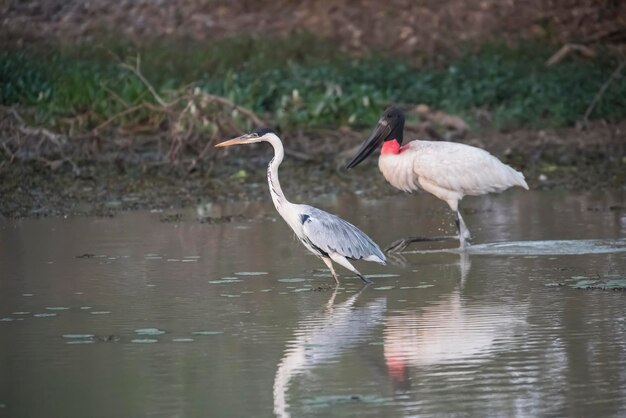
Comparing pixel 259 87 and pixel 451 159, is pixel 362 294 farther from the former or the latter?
pixel 259 87

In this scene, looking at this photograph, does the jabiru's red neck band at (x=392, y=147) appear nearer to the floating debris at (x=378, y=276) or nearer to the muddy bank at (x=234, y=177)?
the muddy bank at (x=234, y=177)

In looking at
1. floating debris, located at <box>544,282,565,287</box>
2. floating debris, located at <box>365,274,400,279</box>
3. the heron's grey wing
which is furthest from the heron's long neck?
floating debris, located at <box>544,282,565,287</box>

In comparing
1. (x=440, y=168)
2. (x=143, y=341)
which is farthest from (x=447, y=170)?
(x=143, y=341)

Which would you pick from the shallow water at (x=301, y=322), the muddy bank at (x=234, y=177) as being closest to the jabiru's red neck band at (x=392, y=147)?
the shallow water at (x=301, y=322)

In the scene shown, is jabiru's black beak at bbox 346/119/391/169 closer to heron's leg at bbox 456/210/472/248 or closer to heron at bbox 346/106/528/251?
heron at bbox 346/106/528/251

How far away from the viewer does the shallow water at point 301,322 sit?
6680mm

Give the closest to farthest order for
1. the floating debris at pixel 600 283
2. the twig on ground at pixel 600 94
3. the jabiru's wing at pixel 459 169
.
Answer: the floating debris at pixel 600 283
the jabiru's wing at pixel 459 169
the twig on ground at pixel 600 94

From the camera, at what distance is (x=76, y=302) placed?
9.28 metres

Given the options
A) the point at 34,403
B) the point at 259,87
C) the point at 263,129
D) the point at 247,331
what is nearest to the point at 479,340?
the point at 247,331

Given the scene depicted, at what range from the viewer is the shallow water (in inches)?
263

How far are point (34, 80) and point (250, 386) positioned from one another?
42.4ft

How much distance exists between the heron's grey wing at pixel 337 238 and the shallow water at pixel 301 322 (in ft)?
0.76

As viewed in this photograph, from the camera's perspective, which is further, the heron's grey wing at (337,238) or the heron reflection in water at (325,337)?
the heron's grey wing at (337,238)

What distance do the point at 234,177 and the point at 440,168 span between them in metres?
4.18
